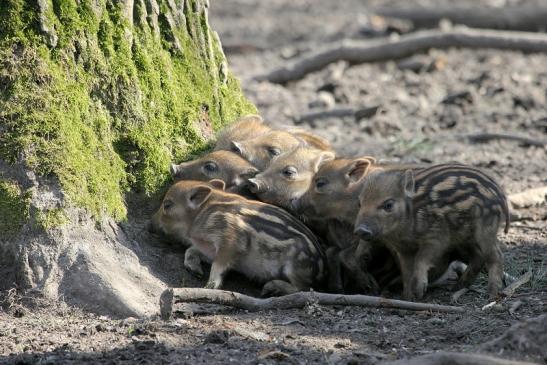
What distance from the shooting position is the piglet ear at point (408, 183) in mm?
6273

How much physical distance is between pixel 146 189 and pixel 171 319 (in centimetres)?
126

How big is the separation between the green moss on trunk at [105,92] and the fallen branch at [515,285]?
2309mm

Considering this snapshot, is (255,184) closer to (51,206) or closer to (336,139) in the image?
(51,206)

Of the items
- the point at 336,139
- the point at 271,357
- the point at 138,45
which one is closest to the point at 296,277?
the point at 271,357

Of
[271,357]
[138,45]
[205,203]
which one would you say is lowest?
[271,357]

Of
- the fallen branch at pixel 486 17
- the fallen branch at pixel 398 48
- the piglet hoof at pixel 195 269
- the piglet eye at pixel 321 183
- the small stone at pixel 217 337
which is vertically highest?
the fallen branch at pixel 486 17

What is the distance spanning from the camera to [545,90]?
42.5ft

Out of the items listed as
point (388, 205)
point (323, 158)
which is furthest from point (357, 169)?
point (388, 205)

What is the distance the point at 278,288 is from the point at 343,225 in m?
0.91

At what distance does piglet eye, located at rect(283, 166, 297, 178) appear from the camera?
6.99m

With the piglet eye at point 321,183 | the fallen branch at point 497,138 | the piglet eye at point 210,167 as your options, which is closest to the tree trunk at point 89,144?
the piglet eye at point 210,167

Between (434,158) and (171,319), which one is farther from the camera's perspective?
(434,158)

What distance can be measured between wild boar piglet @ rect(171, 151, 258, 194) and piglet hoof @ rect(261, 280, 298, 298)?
39.1 inches

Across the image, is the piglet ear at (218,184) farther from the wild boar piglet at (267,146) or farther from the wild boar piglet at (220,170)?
the wild boar piglet at (267,146)
